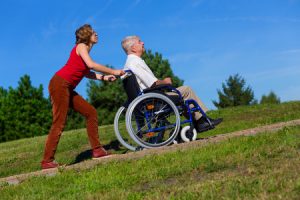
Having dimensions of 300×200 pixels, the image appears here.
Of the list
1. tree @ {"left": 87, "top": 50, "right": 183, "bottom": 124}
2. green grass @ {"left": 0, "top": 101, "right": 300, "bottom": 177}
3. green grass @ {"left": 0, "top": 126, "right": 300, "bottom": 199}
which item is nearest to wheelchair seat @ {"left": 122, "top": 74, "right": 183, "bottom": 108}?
green grass @ {"left": 0, "top": 126, "right": 300, "bottom": 199}

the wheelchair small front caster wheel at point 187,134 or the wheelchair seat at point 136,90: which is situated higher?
the wheelchair seat at point 136,90

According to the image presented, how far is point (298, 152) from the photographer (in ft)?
16.0

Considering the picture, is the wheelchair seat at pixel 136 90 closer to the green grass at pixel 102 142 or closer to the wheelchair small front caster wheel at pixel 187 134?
Answer: the wheelchair small front caster wheel at pixel 187 134

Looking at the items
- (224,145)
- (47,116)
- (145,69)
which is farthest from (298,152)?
(47,116)

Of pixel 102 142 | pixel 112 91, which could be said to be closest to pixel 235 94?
pixel 112 91

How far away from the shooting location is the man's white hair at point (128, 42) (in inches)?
303

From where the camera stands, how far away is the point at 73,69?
7.02 m

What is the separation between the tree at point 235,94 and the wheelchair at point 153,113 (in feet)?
152

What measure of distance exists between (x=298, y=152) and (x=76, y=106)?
3525 millimetres

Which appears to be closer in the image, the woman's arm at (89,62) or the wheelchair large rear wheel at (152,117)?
the woman's arm at (89,62)

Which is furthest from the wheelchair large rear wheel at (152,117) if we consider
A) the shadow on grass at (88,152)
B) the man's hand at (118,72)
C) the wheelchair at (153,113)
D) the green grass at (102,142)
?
the shadow on grass at (88,152)

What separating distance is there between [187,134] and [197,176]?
9.72 feet

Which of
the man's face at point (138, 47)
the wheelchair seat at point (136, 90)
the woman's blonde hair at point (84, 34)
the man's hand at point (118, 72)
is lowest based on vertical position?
the wheelchair seat at point (136, 90)

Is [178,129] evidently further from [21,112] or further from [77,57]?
[21,112]
